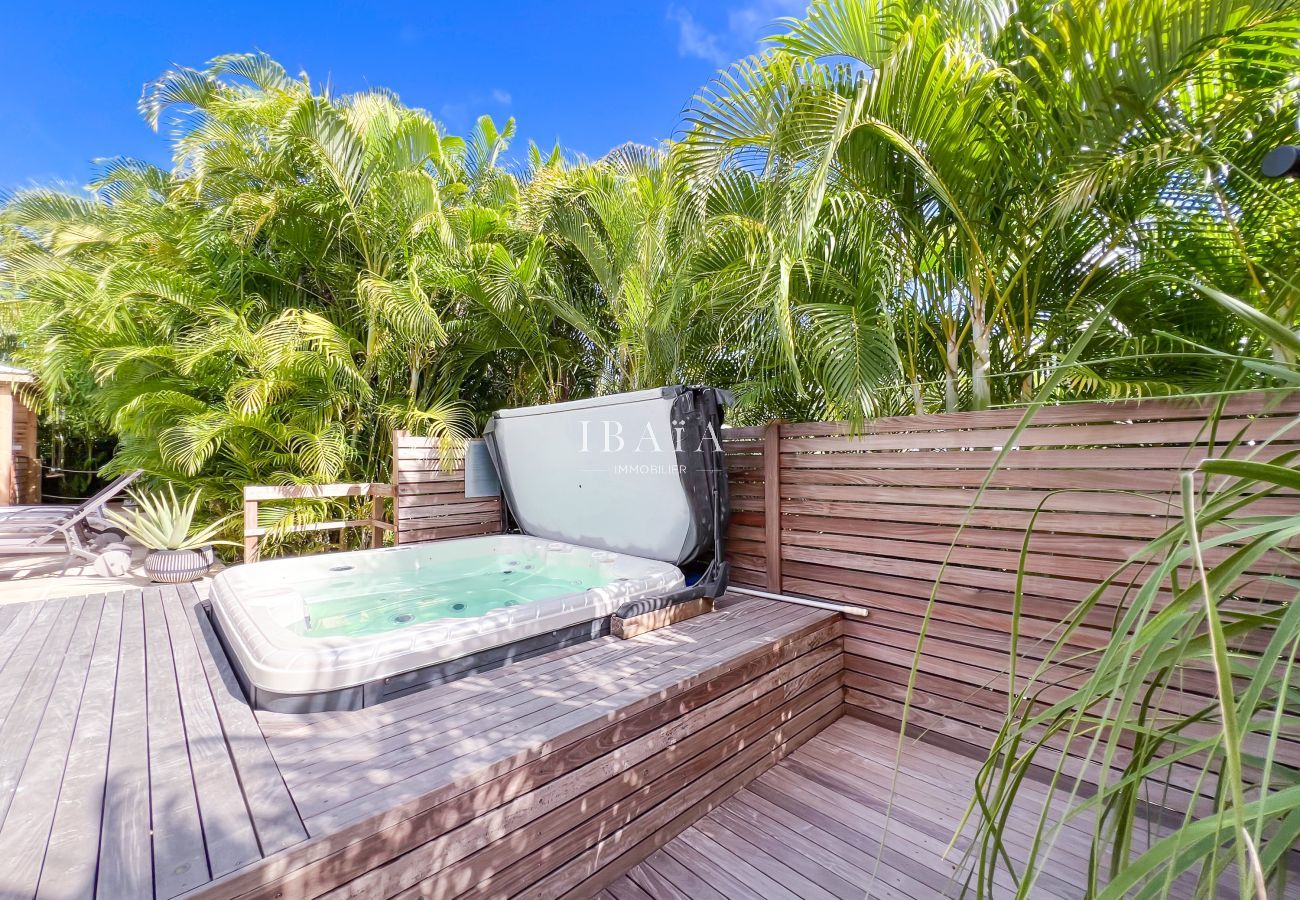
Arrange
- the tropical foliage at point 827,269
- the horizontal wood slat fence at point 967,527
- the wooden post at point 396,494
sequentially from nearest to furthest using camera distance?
the tropical foliage at point 827,269
the horizontal wood slat fence at point 967,527
the wooden post at point 396,494

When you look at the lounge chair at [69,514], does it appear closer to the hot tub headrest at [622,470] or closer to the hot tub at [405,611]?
the hot tub at [405,611]

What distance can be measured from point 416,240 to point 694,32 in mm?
4044

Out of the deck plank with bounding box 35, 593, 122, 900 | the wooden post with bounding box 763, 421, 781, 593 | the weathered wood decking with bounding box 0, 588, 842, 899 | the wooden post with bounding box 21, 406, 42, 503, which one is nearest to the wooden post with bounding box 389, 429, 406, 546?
the weathered wood decking with bounding box 0, 588, 842, 899

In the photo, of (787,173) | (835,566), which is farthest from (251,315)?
(835,566)

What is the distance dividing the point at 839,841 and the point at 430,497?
3.69 metres

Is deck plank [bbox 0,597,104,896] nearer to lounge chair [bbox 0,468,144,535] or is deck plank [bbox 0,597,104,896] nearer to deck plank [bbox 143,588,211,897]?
deck plank [bbox 143,588,211,897]

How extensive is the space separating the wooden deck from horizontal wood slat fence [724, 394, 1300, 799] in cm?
35

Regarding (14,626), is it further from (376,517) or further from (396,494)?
(376,517)

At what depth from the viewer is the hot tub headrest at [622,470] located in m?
3.16

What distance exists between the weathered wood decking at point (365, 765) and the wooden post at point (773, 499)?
673 mm

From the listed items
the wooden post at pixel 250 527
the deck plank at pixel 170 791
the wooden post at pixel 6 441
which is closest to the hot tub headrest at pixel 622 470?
the wooden post at pixel 250 527

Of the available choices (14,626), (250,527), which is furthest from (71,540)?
(14,626)

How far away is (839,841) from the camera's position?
202 centimetres

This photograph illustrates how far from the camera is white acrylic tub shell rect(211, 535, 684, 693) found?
1.91 m
